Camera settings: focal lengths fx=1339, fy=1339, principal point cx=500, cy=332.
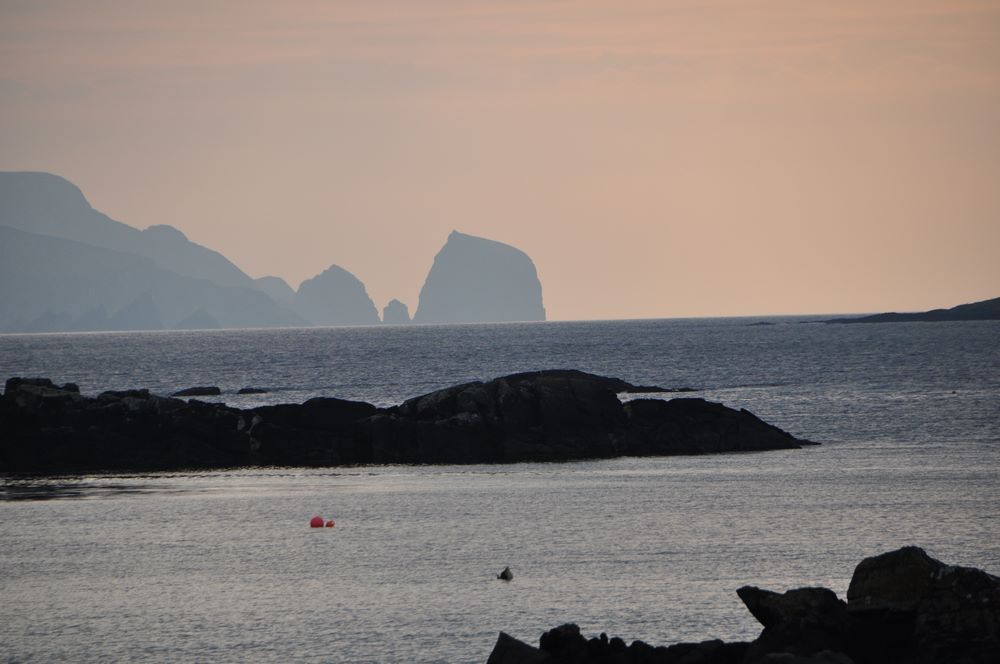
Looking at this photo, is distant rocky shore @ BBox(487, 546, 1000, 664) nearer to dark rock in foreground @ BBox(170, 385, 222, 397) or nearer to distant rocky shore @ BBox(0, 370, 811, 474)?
distant rocky shore @ BBox(0, 370, 811, 474)

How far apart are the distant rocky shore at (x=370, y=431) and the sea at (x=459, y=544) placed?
2.84m

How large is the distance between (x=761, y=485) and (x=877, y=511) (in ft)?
28.3

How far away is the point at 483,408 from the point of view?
73.2 metres

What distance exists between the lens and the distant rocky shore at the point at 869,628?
25.6 metres

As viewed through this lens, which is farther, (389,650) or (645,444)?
(645,444)

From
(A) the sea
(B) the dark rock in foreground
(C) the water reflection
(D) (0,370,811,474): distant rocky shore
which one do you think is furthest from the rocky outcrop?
(B) the dark rock in foreground

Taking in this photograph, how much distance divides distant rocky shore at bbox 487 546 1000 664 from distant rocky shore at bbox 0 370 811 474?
4327cm

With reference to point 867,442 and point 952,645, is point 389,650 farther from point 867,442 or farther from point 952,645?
point 867,442

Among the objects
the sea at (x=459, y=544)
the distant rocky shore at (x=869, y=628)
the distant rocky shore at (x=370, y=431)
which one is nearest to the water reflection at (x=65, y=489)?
the sea at (x=459, y=544)

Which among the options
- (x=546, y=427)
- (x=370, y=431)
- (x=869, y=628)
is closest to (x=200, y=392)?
(x=370, y=431)

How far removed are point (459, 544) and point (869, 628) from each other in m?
19.6

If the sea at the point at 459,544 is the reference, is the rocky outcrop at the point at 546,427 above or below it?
→ above

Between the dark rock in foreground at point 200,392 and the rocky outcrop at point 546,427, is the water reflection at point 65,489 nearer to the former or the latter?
the rocky outcrop at point 546,427

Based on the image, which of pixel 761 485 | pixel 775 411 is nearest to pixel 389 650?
pixel 761 485
